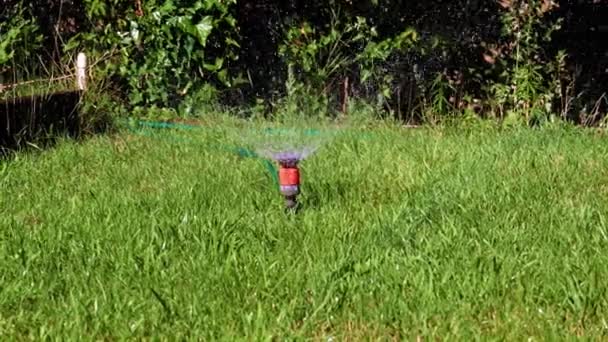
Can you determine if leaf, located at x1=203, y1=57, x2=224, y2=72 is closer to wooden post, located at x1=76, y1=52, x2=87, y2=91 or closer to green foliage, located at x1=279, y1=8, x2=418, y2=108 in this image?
green foliage, located at x1=279, y1=8, x2=418, y2=108

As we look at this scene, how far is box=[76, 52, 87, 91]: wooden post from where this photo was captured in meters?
6.48

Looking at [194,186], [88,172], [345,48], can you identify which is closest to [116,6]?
[345,48]

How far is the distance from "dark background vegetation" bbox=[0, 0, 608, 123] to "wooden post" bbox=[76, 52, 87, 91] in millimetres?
157

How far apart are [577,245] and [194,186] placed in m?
1.80

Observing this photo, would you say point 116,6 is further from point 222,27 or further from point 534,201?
point 534,201

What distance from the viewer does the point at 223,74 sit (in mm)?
6805

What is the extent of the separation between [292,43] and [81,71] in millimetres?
1653

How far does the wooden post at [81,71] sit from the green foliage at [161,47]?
0.18 m

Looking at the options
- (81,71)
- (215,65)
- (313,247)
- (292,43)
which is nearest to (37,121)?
(81,71)

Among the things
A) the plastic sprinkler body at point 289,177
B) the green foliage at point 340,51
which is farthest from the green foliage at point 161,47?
the plastic sprinkler body at point 289,177

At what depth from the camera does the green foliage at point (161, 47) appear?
6547 mm

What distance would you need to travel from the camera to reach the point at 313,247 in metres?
3.29

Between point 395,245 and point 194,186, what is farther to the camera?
point 194,186

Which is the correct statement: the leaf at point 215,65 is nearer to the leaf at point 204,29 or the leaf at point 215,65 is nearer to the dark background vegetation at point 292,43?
the dark background vegetation at point 292,43
